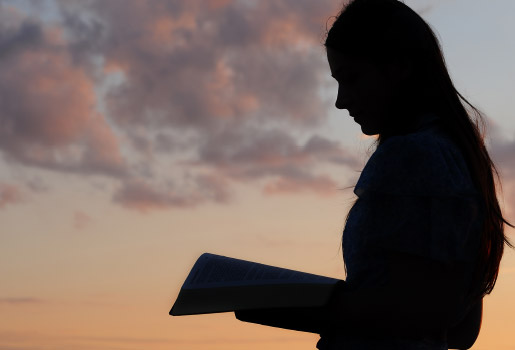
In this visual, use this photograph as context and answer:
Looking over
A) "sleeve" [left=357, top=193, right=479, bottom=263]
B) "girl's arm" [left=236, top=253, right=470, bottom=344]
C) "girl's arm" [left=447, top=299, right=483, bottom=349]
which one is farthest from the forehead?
"girl's arm" [left=447, top=299, right=483, bottom=349]

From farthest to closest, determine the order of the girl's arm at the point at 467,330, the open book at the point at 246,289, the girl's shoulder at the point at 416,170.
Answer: the girl's arm at the point at 467,330
the girl's shoulder at the point at 416,170
the open book at the point at 246,289

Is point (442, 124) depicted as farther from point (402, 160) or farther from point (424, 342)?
point (424, 342)

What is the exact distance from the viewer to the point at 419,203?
10.3 feet

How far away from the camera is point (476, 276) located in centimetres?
334

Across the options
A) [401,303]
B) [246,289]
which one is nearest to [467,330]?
[401,303]

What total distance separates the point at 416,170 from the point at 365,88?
51 centimetres

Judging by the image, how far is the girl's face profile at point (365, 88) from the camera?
11.3 feet

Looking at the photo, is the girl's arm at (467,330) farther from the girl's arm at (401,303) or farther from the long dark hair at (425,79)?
the girl's arm at (401,303)

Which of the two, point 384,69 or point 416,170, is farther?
point 384,69

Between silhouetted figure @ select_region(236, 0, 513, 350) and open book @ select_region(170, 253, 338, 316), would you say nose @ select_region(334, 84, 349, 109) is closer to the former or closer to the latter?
silhouetted figure @ select_region(236, 0, 513, 350)

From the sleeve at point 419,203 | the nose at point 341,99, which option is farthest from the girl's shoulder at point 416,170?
the nose at point 341,99

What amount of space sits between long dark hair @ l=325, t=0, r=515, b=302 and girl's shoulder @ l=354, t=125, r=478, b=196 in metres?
0.19

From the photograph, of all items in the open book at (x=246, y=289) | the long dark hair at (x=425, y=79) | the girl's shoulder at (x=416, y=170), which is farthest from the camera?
the long dark hair at (x=425, y=79)

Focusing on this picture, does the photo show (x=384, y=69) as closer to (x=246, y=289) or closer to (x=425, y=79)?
(x=425, y=79)
